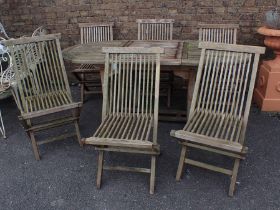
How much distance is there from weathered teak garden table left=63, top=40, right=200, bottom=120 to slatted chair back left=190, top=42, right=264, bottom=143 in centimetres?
17

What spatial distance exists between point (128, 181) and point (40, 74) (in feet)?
5.25

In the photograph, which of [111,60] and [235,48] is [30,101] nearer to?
[111,60]

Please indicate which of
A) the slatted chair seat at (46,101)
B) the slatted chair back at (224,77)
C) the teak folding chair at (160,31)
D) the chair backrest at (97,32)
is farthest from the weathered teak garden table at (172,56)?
→ the chair backrest at (97,32)

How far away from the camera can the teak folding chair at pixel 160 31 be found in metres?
4.21

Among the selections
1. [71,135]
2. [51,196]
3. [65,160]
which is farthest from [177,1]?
[51,196]

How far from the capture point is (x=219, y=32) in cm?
408

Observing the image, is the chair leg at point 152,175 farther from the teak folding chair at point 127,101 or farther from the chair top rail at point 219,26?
the chair top rail at point 219,26

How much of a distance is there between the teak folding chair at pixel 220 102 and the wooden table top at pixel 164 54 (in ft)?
0.70

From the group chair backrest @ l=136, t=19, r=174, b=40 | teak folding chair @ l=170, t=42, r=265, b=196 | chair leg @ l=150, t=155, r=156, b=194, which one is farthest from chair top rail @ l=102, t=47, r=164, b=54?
chair backrest @ l=136, t=19, r=174, b=40

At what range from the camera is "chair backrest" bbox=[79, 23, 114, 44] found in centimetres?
447

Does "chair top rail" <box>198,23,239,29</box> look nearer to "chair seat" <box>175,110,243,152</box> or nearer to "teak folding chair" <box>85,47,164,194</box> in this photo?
"teak folding chair" <box>85,47,164,194</box>

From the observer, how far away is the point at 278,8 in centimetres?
411

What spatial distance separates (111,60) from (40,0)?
2575mm

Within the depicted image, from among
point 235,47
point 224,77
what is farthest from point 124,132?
point 235,47
